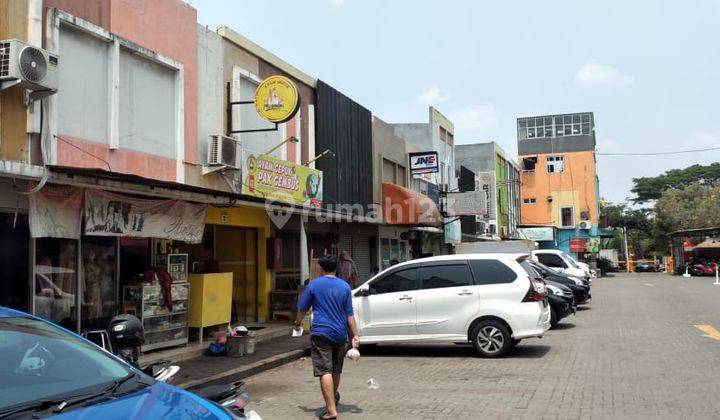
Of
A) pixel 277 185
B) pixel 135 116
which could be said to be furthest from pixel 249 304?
pixel 135 116

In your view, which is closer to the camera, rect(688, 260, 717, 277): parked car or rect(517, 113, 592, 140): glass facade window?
rect(688, 260, 717, 277): parked car

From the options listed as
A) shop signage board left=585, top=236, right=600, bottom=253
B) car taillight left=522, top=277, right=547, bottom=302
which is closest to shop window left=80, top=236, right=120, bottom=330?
car taillight left=522, top=277, right=547, bottom=302

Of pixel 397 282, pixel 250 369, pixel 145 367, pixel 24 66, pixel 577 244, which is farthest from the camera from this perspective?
pixel 577 244

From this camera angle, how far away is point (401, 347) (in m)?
12.3

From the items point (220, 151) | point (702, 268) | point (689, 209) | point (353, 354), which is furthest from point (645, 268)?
point (353, 354)

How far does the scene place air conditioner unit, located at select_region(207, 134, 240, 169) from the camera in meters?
11.9

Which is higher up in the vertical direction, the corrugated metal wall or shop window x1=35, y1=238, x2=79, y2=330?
the corrugated metal wall

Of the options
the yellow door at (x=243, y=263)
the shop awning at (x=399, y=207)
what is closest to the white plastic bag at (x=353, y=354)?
the yellow door at (x=243, y=263)

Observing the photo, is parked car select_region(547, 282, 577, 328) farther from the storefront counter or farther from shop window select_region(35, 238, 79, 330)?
shop window select_region(35, 238, 79, 330)

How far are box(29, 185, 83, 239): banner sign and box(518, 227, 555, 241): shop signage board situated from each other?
154 feet

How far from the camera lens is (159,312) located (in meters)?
10.4

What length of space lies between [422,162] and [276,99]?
41.4 ft

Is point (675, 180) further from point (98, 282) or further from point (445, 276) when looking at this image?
point (98, 282)

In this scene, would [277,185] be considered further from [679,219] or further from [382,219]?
[679,219]
